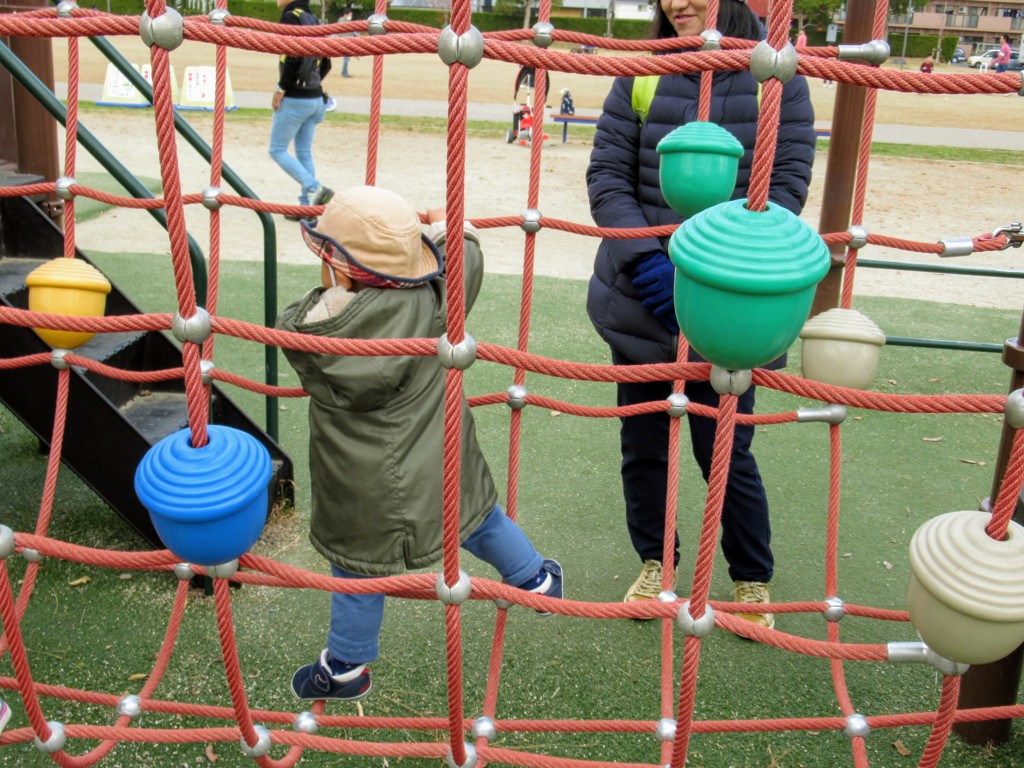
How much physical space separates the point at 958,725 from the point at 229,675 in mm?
1290

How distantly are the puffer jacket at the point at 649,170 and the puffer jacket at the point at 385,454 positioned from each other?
0.51 meters

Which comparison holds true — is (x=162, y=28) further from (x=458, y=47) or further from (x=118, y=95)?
(x=118, y=95)

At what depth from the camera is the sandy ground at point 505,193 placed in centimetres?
561

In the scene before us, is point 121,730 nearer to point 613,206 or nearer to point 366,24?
point 613,206

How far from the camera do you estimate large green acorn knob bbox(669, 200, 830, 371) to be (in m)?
0.91

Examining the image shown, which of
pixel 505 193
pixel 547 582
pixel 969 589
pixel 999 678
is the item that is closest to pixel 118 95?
pixel 505 193

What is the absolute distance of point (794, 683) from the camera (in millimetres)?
1933

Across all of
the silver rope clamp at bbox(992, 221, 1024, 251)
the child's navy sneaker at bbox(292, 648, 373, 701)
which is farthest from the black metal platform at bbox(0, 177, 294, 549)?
the silver rope clamp at bbox(992, 221, 1024, 251)

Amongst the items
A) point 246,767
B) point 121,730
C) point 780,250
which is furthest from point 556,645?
point 780,250

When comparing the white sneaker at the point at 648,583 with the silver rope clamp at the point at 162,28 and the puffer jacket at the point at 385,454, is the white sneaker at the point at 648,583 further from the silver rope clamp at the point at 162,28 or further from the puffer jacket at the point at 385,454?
the silver rope clamp at the point at 162,28

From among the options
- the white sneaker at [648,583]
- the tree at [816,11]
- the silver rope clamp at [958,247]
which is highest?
the tree at [816,11]

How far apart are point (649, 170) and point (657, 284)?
0.27m

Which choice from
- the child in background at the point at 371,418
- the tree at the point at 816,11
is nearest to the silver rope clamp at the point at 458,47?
the child in background at the point at 371,418

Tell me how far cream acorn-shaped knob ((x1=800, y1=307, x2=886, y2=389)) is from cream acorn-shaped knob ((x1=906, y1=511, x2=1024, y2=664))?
1.41 ft
